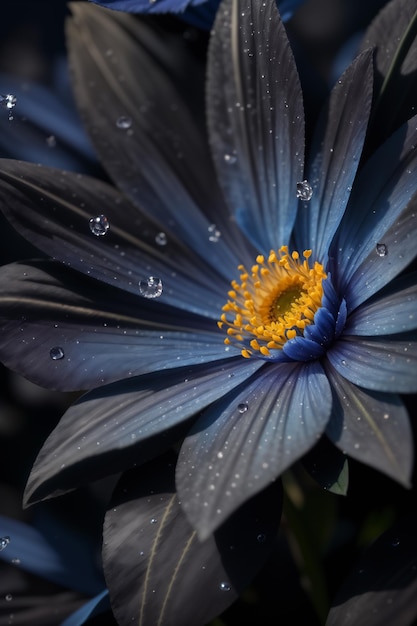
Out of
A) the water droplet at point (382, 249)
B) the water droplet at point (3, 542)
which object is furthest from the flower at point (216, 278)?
the water droplet at point (3, 542)

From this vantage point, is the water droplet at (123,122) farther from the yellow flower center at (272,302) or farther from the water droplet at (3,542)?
the water droplet at (3,542)

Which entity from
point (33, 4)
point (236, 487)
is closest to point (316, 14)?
point (33, 4)

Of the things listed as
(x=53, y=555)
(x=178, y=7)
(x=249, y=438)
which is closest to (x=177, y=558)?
(x=249, y=438)

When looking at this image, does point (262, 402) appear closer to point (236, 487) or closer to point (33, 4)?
point (236, 487)

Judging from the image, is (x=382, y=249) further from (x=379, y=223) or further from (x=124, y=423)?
(x=124, y=423)

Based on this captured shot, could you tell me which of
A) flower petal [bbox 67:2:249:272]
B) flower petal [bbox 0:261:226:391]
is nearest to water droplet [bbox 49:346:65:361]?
flower petal [bbox 0:261:226:391]

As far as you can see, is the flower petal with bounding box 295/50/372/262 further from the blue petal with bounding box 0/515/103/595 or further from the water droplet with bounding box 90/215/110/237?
the blue petal with bounding box 0/515/103/595
